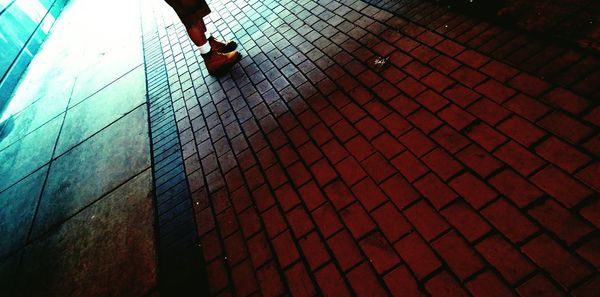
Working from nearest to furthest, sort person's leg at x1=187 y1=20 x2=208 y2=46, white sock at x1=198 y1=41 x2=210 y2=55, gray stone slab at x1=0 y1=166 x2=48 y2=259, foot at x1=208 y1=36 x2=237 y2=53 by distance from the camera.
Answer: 1. gray stone slab at x1=0 y1=166 x2=48 y2=259
2. person's leg at x1=187 y1=20 x2=208 y2=46
3. white sock at x1=198 y1=41 x2=210 y2=55
4. foot at x1=208 y1=36 x2=237 y2=53

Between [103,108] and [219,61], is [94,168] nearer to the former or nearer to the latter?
[103,108]

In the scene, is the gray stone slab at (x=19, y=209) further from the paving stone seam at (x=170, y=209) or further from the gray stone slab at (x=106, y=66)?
the gray stone slab at (x=106, y=66)

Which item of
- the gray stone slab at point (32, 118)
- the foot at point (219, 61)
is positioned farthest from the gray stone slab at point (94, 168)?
the gray stone slab at point (32, 118)

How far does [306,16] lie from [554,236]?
11.7ft

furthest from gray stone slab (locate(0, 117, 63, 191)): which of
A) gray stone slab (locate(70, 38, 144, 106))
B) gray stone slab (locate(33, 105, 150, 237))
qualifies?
gray stone slab (locate(70, 38, 144, 106))

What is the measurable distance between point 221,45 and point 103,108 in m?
2.00

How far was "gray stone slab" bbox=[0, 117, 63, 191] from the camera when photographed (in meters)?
4.12

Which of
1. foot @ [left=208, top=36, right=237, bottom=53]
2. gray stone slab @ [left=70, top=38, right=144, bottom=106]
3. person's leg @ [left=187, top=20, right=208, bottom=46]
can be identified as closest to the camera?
person's leg @ [left=187, top=20, right=208, bottom=46]

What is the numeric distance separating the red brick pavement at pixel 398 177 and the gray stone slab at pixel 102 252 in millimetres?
483

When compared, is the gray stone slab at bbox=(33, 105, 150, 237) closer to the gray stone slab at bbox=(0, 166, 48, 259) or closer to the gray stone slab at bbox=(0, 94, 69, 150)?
the gray stone slab at bbox=(0, 166, 48, 259)

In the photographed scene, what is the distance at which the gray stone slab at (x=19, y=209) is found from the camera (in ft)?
10.4

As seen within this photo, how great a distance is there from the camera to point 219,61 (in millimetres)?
3885

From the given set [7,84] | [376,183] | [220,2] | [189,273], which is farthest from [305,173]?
[7,84]

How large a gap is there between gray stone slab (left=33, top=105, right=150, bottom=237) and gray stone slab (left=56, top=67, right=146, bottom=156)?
8.3 inches
